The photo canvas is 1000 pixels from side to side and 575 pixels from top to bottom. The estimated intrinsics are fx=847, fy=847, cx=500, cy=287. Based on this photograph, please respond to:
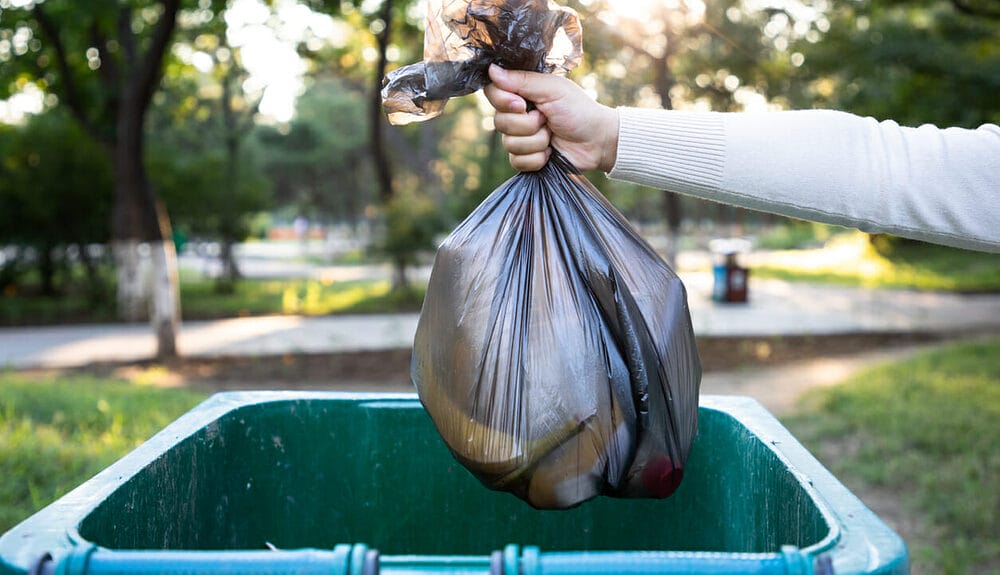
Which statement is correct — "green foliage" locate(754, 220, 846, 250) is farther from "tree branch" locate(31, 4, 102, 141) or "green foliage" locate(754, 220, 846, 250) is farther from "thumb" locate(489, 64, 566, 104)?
"thumb" locate(489, 64, 566, 104)

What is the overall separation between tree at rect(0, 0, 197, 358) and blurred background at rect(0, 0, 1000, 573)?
0.14ft

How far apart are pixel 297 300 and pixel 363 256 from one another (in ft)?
4.36

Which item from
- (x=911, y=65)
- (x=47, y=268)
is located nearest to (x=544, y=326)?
(x=911, y=65)

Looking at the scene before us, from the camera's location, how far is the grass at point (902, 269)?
1609 cm

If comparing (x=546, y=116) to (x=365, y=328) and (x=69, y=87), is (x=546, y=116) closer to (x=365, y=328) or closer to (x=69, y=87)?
(x=365, y=328)

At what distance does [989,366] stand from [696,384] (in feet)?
21.8

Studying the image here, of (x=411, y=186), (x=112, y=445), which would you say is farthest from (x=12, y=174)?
(x=112, y=445)

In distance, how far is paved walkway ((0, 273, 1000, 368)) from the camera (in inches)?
361

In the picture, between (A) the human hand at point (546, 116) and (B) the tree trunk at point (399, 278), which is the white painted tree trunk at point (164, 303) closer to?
(B) the tree trunk at point (399, 278)

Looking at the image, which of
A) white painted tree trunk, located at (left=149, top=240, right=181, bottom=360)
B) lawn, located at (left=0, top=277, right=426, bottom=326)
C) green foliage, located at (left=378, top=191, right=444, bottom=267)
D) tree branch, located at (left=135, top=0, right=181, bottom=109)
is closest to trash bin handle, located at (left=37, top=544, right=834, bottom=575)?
white painted tree trunk, located at (left=149, top=240, right=181, bottom=360)

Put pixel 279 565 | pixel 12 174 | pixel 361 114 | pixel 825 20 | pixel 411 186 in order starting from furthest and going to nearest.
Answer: pixel 361 114
pixel 411 186
pixel 12 174
pixel 825 20
pixel 279 565

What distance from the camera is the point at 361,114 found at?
34.9m

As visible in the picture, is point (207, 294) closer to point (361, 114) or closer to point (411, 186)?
point (411, 186)

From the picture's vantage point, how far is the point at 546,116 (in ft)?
5.16
